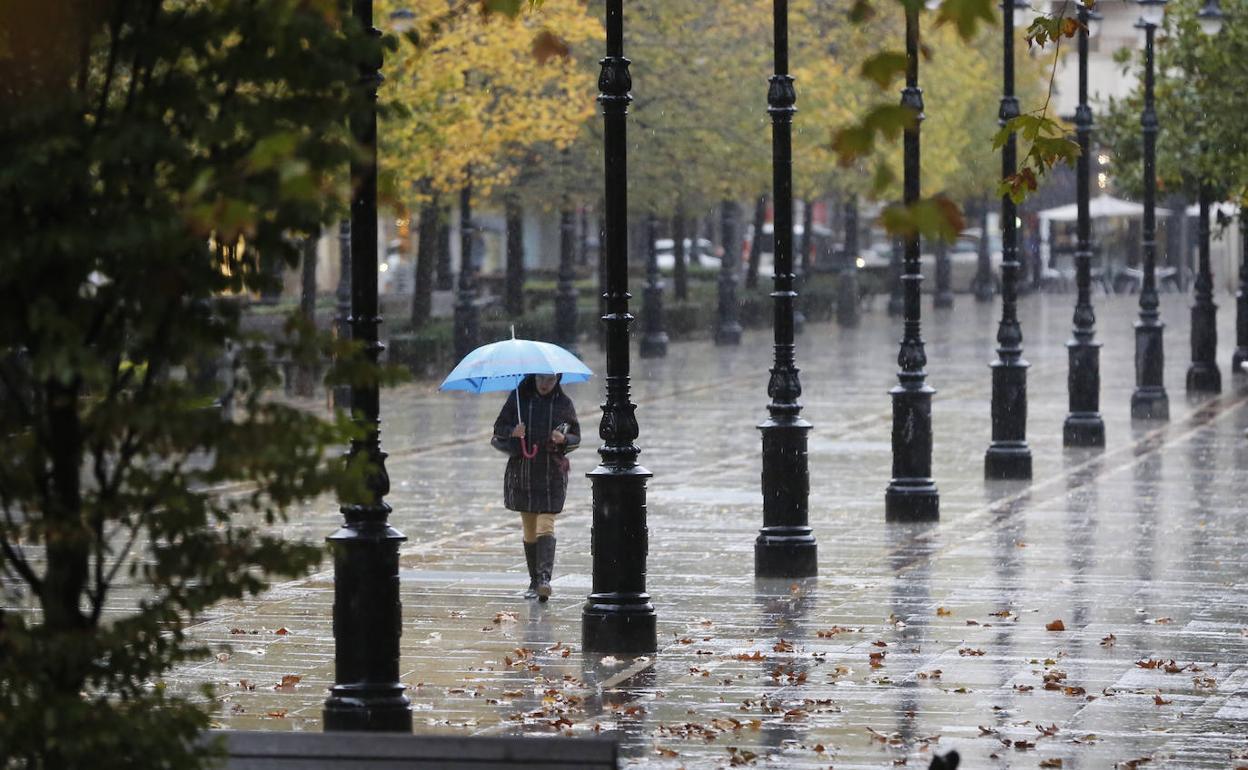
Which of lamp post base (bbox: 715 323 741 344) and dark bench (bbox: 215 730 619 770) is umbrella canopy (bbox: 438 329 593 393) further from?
lamp post base (bbox: 715 323 741 344)

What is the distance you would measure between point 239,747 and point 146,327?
1374mm

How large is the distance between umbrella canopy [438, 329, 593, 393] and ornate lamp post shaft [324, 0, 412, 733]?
5.16 metres

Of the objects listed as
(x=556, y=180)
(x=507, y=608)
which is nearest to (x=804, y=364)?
(x=556, y=180)

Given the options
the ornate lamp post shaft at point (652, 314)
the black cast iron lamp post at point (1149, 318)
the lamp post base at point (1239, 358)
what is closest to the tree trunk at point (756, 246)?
the ornate lamp post shaft at point (652, 314)

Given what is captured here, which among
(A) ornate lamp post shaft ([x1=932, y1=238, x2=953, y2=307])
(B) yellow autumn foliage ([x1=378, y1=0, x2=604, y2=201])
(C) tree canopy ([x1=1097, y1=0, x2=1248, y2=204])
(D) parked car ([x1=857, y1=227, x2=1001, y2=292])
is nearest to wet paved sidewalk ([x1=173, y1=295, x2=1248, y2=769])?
(C) tree canopy ([x1=1097, y1=0, x2=1248, y2=204])

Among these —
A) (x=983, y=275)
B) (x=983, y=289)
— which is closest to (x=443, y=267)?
(x=983, y=289)

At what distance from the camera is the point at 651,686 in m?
11.7

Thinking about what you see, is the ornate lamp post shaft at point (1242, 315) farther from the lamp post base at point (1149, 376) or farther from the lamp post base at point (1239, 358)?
the lamp post base at point (1149, 376)

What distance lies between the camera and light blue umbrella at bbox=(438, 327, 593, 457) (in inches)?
579

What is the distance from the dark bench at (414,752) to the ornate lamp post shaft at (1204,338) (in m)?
27.9

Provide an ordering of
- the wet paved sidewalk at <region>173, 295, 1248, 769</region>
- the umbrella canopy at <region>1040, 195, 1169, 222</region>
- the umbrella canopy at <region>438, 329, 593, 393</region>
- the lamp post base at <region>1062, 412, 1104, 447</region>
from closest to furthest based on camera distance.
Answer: the wet paved sidewalk at <region>173, 295, 1248, 769</region>, the umbrella canopy at <region>438, 329, 593, 393</region>, the lamp post base at <region>1062, 412, 1104, 447</region>, the umbrella canopy at <region>1040, 195, 1169, 222</region>

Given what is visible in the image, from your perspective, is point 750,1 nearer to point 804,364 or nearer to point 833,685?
point 804,364

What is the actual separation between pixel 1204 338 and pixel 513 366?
68.3 feet

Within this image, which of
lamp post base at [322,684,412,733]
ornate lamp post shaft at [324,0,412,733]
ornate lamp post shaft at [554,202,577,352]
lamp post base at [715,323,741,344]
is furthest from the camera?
lamp post base at [715,323,741,344]
